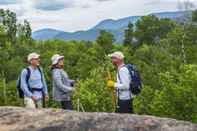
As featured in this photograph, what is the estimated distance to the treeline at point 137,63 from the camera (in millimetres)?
50344

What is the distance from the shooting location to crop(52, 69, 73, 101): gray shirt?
11.2m

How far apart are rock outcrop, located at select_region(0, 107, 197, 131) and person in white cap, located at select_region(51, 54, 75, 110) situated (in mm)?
3930

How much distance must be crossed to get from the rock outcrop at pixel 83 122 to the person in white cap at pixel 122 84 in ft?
9.69

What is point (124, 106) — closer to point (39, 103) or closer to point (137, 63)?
point (39, 103)

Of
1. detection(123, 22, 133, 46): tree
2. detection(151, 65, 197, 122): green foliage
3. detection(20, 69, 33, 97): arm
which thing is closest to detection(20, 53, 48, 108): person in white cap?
detection(20, 69, 33, 97): arm

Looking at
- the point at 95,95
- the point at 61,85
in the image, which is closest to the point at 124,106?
the point at 61,85

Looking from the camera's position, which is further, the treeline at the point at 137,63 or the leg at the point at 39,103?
the treeline at the point at 137,63

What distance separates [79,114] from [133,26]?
11259cm

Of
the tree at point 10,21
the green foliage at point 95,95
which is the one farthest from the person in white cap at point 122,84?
the tree at point 10,21

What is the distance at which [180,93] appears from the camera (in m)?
50.7

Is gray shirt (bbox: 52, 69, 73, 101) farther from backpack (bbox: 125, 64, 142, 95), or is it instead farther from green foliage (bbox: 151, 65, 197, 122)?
green foliage (bbox: 151, 65, 197, 122)

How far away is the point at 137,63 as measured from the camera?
88.6m

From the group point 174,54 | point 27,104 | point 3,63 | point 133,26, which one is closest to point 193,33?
point 174,54

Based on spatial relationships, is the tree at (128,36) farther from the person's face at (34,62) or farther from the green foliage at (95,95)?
the person's face at (34,62)
